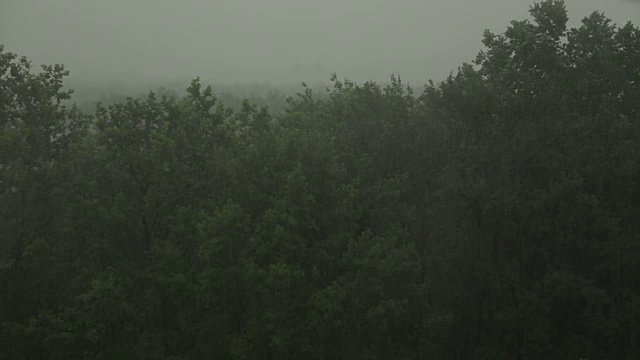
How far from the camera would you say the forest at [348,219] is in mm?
24516

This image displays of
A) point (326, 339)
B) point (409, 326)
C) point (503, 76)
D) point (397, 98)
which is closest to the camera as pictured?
point (326, 339)

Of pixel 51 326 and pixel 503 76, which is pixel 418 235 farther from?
pixel 51 326

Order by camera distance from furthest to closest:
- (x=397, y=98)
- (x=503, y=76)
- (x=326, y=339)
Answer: (x=397, y=98) < (x=503, y=76) < (x=326, y=339)

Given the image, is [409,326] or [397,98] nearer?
[409,326]

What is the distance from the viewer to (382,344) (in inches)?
974

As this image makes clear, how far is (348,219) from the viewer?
26359 mm

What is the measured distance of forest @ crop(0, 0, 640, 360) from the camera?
24.5m

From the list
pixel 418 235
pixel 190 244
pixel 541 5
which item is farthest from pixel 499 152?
pixel 190 244

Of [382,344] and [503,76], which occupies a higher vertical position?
[503,76]

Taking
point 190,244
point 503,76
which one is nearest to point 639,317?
point 503,76

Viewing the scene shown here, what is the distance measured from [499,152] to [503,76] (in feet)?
12.3

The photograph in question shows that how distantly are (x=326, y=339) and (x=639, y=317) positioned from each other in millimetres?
15097

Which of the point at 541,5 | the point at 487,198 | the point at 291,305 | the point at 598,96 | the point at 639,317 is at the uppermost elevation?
the point at 541,5

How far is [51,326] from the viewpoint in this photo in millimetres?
25234
